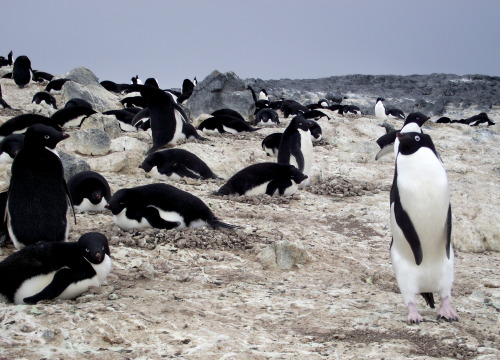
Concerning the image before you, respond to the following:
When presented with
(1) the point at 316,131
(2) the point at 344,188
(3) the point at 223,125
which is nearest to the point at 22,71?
(3) the point at 223,125

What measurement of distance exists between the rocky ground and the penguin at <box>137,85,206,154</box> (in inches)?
86.7

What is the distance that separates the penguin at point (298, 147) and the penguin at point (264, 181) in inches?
39.8

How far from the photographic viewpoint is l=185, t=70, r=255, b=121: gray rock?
1786 cm

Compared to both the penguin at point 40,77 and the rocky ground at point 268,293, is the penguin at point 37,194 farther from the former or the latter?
the penguin at point 40,77

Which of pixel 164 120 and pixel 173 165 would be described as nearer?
pixel 173 165

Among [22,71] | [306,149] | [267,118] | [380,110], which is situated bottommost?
[306,149]

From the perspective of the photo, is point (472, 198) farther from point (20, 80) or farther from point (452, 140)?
point (20, 80)

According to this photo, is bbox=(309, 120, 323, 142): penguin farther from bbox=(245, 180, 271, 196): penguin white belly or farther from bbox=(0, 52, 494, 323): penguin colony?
bbox=(0, 52, 494, 323): penguin colony

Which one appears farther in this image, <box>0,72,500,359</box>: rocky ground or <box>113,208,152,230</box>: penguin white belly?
<box>113,208,152,230</box>: penguin white belly

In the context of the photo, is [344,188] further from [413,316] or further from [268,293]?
[413,316]

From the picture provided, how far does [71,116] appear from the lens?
12398mm

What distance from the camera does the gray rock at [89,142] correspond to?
32.0 feet

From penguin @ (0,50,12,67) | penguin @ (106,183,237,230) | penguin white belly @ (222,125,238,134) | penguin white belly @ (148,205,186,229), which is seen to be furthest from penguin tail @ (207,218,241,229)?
penguin @ (0,50,12,67)

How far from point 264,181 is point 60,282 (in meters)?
4.69
